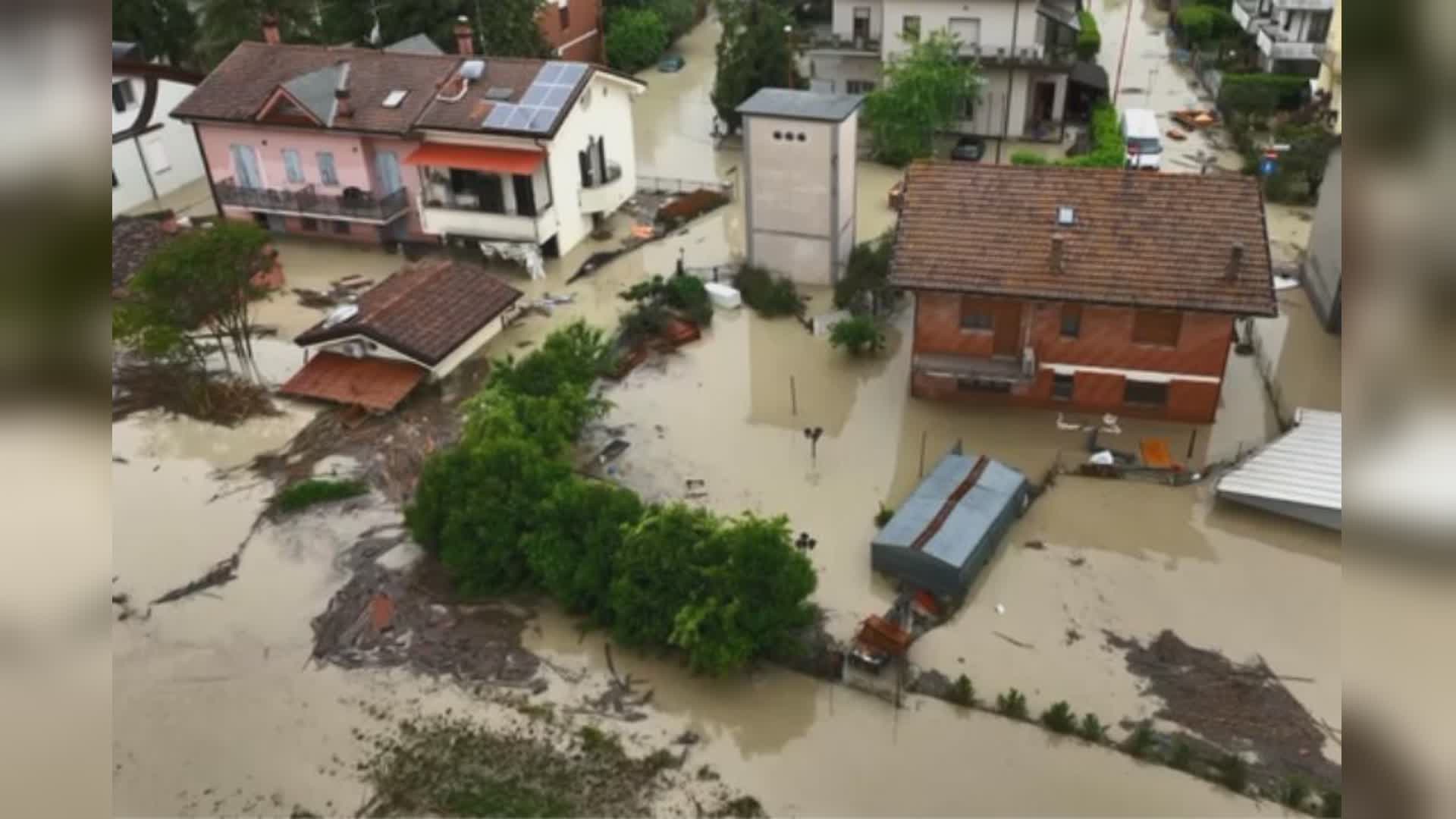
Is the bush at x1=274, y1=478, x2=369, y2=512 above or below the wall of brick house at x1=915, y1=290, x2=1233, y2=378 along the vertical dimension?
below

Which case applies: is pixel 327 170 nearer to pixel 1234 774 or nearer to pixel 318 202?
pixel 318 202

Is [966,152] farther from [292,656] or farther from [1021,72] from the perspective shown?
[292,656]

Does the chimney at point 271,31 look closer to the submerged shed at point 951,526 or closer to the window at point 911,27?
the window at point 911,27

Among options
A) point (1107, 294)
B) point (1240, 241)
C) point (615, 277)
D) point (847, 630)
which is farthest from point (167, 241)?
point (1240, 241)

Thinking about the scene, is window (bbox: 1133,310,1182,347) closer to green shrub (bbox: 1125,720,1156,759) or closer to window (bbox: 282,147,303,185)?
green shrub (bbox: 1125,720,1156,759)

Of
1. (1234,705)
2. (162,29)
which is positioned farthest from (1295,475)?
(162,29)

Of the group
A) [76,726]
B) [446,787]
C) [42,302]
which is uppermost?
[42,302]

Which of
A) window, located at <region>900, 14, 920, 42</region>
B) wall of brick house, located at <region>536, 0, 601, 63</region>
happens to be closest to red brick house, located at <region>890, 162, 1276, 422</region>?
window, located at <region>900, 14, 920, 42</region>
